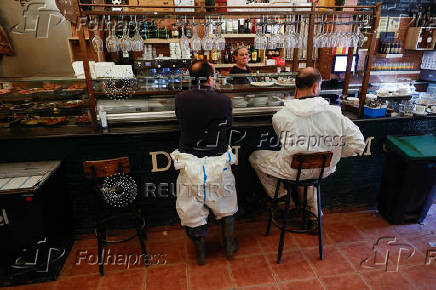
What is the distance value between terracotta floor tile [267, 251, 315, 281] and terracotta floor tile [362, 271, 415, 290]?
48 cm

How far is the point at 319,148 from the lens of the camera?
2.43 m

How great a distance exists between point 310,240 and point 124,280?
184cm

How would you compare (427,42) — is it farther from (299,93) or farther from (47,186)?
(47,186)

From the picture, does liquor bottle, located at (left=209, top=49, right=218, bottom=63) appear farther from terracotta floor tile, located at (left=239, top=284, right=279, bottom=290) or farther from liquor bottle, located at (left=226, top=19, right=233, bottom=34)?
terracotta floor tile, located at (left=239, top=284, right=279, bottom=290)

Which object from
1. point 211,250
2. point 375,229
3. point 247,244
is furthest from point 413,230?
point 211,250

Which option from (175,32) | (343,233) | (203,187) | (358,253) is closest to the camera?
(203,187)

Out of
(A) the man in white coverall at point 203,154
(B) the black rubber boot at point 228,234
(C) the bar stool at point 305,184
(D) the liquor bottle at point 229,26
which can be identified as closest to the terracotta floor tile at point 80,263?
(A) the man in white coverall at point 203,154

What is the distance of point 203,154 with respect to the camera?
2.38m

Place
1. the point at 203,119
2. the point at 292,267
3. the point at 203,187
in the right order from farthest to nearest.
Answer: the point at 292,267 < the point at 203,187 < the point at 203,119

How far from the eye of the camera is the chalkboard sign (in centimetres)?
635

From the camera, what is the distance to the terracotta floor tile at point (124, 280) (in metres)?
2.39

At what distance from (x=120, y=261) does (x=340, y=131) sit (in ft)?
7.66

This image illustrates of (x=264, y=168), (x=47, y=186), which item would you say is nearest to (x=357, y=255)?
(x=264, y=168)

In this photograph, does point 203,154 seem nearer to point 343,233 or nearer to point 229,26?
point 343,233
